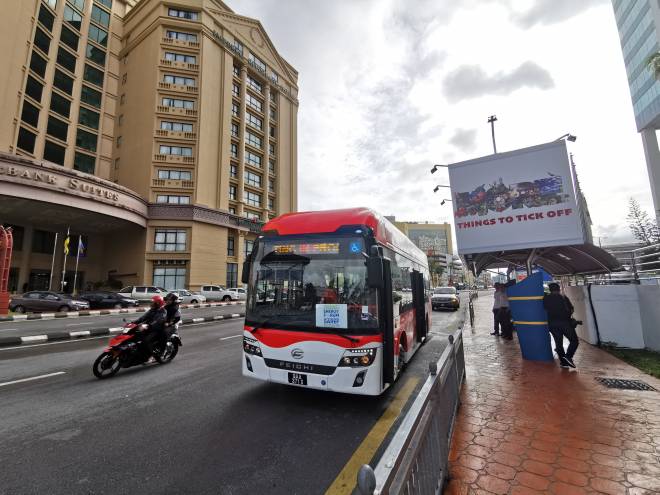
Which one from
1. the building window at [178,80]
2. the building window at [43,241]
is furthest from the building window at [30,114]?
the building window at [178,80]

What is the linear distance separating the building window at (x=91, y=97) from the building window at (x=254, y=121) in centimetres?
1786

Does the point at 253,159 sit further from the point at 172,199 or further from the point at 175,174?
the point at 172,199

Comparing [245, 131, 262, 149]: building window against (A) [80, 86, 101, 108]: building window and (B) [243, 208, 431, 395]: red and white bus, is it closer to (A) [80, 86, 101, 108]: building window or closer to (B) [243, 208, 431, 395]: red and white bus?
(A) [80, 86, 101, 108]: building window

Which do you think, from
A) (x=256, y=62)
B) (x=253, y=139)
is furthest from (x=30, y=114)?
(x=256, y=62)

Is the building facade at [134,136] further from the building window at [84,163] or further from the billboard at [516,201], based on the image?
the billboard at [516,201]

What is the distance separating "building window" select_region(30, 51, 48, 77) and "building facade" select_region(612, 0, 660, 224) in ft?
227

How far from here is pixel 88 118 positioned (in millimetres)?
37719

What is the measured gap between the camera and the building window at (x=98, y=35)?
3950 centimetres

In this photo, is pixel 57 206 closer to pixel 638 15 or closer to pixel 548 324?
pixel 548 324

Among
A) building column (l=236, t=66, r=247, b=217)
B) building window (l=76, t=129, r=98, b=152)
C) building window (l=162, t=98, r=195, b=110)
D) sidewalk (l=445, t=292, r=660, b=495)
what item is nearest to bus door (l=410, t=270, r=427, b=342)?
sidewalk (l=445, t=292, r=660, b=495)

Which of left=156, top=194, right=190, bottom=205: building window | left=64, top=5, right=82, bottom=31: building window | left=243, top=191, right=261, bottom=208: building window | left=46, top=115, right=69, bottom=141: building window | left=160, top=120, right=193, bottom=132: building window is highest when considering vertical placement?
left=64, top=5, right=82, bottom=31: building window

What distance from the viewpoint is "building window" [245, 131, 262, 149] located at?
1734 inches

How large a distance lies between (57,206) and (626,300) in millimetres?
35664

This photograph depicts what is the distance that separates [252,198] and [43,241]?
2305 cm
